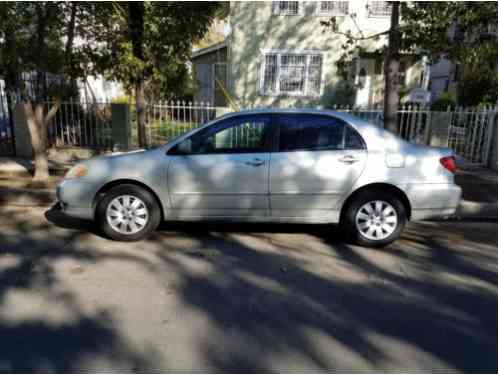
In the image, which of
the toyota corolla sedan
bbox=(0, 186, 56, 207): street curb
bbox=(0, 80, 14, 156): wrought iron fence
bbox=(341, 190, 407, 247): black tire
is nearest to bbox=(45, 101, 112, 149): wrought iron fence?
bbox=(0, 80, 14, 156): wrought iron fence

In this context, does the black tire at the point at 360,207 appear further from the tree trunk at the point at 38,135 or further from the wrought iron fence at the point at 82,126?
the wrought iron fence at the point at 82,126

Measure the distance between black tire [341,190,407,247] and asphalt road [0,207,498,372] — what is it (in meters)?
0.15

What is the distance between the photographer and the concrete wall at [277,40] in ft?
49.5

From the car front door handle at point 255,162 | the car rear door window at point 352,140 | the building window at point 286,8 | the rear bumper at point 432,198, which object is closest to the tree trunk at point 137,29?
the car front door handle at point 255,162

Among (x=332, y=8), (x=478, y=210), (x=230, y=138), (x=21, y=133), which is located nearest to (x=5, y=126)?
(x=21, y=133)

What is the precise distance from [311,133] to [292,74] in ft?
37.0

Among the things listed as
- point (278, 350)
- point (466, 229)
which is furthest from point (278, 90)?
point (278, 350)

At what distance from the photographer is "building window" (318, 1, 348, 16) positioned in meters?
14.9

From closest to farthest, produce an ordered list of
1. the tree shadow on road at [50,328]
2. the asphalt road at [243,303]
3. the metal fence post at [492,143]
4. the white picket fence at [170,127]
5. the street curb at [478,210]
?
the tree shadow on road at [50,328], the asphalt road at [243,303], the street curb at [478,210], the metal fence post at [492,143], the white picket fence at [170,127]

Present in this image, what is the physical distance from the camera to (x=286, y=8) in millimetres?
15172

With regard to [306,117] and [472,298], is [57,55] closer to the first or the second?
[306,117]

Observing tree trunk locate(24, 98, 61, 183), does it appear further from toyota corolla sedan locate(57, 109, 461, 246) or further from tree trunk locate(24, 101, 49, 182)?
toyota corolla sedan locate(57, 109, 461, 246)

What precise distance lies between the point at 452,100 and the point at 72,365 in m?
19.1

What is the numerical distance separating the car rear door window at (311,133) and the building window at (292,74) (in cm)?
1098
